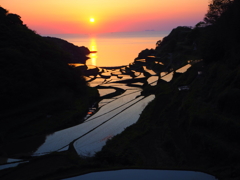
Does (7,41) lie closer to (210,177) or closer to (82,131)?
(82,131)

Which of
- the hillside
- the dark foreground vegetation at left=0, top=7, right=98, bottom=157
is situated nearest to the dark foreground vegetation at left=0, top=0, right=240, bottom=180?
the hillside

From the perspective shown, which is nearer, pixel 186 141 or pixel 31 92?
pixel 186 141

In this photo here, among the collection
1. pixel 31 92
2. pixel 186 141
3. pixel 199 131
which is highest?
pixel 31 92

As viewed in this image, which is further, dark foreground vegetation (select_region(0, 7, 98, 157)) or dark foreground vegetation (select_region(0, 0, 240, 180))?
dark foreground vegetation (select_region(0, 7, 98, 157))

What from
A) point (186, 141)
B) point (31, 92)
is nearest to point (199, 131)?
point (186, 141)

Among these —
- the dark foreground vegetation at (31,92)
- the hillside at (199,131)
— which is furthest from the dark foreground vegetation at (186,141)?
the dark foreground vegetation at (31,92)

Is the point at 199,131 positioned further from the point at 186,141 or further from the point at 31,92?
the point at 31,92

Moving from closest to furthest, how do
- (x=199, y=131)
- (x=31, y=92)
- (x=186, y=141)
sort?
(x=199, y=131) → (x=186, y=141) → (x=31, y=92)

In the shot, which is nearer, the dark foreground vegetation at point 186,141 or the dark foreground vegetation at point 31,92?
the dark foreground vegetation at point 186,141

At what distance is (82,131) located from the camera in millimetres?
11703

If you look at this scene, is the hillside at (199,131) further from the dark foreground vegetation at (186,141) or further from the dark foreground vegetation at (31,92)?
the dark foreground vegetation at (31,92)

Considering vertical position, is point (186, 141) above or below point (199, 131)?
below

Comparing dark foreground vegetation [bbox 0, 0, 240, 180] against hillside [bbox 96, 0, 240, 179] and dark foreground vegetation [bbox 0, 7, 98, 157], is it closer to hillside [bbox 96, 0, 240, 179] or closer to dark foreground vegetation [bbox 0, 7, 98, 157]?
hillside [bbox 96, 0, 240, 179]

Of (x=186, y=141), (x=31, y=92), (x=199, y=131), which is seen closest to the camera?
(x=199, y=131)
